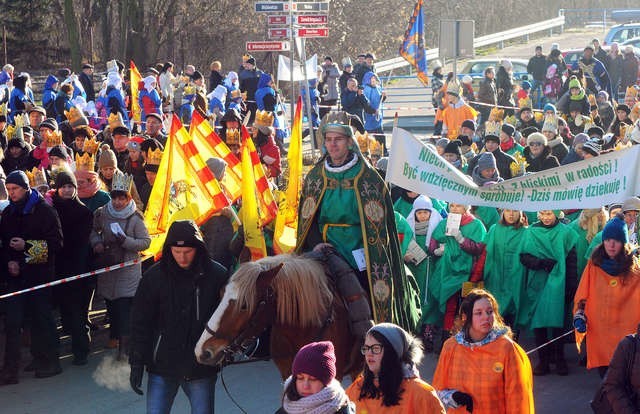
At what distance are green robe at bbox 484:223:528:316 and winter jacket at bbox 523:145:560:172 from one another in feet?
11.3

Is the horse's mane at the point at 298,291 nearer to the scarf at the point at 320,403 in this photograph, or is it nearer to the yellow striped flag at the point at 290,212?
the scarf at the point at 320,403

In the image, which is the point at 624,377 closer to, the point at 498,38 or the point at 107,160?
the point at 107,160

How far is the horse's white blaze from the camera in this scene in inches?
257

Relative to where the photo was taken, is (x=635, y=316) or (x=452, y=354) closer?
(x=452, y=354)

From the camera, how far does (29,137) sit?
15398 mm

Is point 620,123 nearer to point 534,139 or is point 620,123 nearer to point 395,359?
point 534,139

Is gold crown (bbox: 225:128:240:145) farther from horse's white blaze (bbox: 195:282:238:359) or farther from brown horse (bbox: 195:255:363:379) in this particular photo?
horse's white blaze (bbox: 195:282:238:359)

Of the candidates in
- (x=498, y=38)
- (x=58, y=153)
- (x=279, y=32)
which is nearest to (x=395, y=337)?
(x=58, y=153)

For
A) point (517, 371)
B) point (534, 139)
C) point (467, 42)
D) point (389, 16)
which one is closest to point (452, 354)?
point (517, 371)

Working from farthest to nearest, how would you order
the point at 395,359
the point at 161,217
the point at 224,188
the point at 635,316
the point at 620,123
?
the point at 620,123 → the point at 224,188 → the point at 161,217 → the point at 635,316 → the point at 395,359

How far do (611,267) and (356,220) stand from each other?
1.82 m

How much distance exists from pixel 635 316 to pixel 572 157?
591cm

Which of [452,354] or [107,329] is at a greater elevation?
[452,354]

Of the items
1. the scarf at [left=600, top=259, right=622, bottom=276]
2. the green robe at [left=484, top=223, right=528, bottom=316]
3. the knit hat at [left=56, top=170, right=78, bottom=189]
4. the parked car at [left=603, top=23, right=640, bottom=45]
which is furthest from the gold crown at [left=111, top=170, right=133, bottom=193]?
the parked car at [left=603, top=23, right=640, bottom=45]
